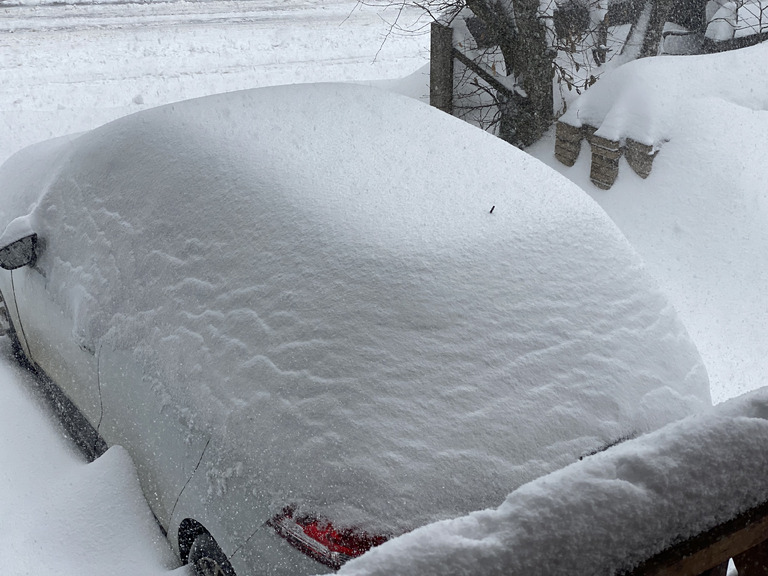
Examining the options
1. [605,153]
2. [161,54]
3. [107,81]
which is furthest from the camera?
[161,54]

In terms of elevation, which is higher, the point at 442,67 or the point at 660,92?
the point at 660,92

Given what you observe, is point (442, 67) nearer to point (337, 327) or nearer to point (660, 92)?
point (660, 92)

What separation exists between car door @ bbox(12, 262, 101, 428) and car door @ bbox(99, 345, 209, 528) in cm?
15

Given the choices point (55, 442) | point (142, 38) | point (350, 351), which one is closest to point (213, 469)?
point (350, 351)

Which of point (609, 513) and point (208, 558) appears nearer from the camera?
point (609, 513)

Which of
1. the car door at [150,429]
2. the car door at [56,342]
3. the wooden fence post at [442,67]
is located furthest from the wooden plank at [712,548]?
the wooden fence post at [442,67]

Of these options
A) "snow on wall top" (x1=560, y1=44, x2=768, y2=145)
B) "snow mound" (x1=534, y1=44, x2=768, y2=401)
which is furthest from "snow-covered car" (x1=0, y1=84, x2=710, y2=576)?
"snow on wall top" (x1=560, y1=44, x2=768, y2=145)

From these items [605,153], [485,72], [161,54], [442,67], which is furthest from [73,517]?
[161,54]

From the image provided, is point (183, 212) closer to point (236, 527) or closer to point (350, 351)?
point (350, 351)

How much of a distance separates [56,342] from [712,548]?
3.12m

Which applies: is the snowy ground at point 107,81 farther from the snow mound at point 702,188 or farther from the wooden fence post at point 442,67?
the wooden fence post at point 442,67

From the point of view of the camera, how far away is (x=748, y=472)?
1.01 metres

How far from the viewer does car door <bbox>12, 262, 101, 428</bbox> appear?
3072 mm

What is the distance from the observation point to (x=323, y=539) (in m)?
1.96
